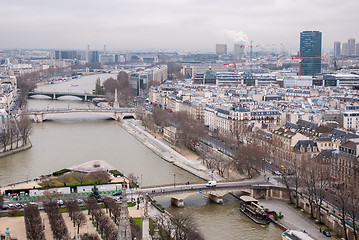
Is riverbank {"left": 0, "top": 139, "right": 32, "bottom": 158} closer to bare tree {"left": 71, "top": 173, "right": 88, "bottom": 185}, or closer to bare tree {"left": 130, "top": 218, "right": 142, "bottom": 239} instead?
bare tree {"left": 71, "top": 173, "right": 88, "bottom": 185}

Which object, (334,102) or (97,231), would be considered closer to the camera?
(97,231)

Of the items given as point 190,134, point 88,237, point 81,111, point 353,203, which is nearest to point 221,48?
point 81,111

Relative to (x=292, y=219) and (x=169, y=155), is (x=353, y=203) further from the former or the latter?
(x=169, y=155)

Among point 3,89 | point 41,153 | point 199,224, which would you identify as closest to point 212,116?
point 41,153

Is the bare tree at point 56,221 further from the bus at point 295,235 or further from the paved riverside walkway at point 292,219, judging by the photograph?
the paved riverside walkway at point 292,219

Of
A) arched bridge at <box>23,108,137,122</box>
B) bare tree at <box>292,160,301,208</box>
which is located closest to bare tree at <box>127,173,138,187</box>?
bare tree at <box>292,160,301,208</box>

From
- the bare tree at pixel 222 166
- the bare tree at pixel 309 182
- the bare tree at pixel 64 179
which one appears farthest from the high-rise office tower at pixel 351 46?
the bare tree at pixel 64 179

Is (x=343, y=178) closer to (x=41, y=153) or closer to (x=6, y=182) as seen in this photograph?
(x=6, y=182)
